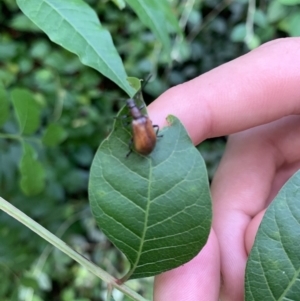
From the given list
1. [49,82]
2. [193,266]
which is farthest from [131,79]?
[49,82]

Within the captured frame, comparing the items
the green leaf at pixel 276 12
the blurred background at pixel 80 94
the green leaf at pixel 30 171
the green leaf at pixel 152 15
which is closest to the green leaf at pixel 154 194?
the green leaf at pixel 152 15

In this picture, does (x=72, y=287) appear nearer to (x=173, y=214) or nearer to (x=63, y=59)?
(x=63, y=59)

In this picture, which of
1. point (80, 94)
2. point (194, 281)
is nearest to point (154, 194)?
point (194, 281)

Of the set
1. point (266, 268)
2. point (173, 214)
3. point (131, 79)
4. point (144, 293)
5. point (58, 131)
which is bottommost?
point (144, 293)

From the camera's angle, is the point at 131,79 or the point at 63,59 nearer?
the point at 131,79

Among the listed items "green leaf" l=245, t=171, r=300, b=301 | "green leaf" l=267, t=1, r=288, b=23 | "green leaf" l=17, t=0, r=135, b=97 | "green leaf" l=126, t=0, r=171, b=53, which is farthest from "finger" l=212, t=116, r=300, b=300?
"green leaf" l=267, t=1, r=288, b=23
